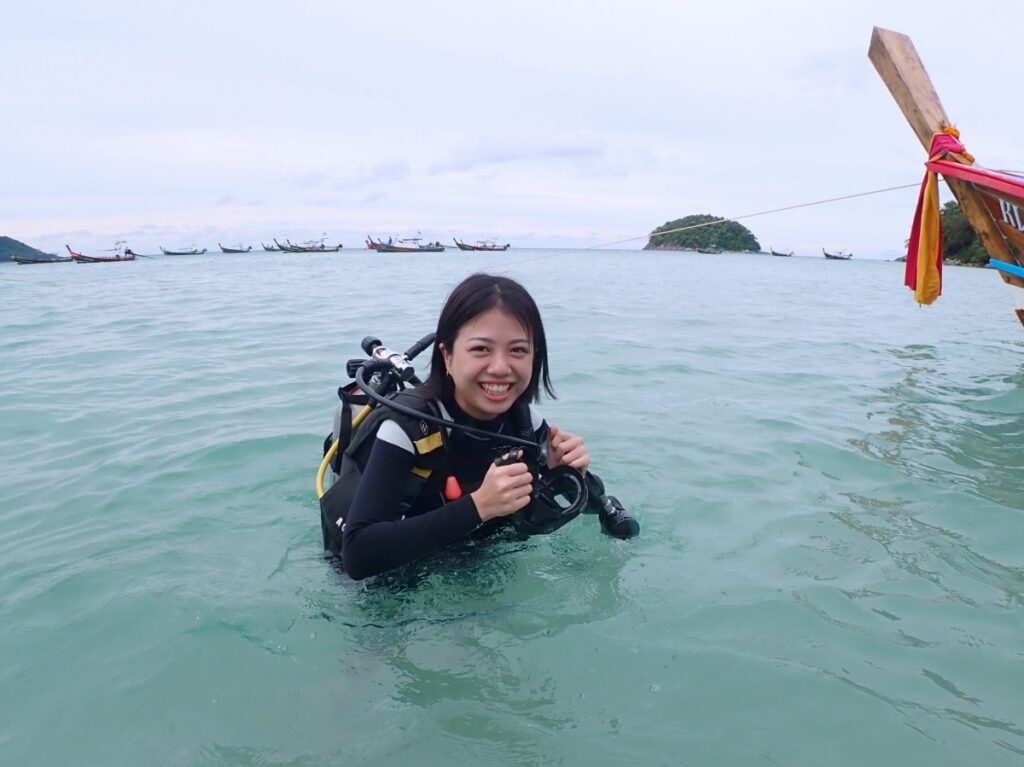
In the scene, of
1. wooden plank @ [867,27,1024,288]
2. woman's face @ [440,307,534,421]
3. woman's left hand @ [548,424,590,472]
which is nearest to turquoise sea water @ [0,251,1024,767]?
woman's left hand @ [548,424,590,472]

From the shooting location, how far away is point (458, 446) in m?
2.75

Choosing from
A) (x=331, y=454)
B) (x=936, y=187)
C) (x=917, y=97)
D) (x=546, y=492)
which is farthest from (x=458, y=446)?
(x=917, y=97)

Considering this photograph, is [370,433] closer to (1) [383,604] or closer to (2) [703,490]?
(1) [383,604]

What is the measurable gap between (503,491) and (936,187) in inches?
244

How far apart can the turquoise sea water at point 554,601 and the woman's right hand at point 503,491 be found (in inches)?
28.0

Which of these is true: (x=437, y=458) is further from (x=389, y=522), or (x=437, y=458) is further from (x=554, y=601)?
(x=554, y=601)

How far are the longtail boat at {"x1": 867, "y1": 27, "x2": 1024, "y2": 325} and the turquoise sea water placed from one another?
139cm

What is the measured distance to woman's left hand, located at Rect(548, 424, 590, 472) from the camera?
103 inches

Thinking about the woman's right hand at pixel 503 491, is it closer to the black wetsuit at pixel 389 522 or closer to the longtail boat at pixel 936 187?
the black wetsuit at pixel 389 522

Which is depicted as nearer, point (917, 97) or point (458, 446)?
point (458, 446)

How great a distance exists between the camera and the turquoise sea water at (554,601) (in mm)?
2289

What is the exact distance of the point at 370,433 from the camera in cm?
271

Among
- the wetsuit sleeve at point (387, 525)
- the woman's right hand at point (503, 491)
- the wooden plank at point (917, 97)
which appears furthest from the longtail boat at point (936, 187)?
the wetsuit sleeve at point (387, 525)

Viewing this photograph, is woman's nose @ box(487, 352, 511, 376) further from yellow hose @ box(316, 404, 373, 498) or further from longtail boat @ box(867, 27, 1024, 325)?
longtail boat @ box(867, 27, 1024, 325)
